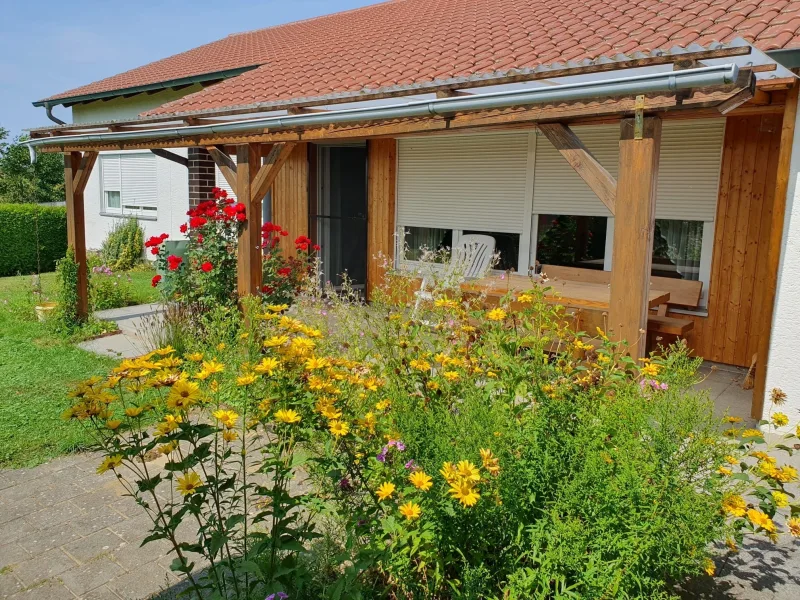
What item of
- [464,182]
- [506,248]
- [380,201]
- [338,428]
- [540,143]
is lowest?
[338,428]

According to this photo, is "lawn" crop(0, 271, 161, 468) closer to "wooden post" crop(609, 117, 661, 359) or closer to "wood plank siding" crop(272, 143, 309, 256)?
"wooden post" crop(609, 117, 661, 359)

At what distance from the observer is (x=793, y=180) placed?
4.67m

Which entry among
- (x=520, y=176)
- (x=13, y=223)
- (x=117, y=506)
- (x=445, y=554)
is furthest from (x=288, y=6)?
(x=445, y=554)

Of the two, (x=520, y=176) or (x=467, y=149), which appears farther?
(x=467, y=149)

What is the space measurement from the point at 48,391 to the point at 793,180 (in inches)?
249

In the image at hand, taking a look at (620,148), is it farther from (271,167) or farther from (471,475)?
(271,167)

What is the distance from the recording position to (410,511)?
2.03m

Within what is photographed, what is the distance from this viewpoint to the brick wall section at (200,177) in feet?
36.1

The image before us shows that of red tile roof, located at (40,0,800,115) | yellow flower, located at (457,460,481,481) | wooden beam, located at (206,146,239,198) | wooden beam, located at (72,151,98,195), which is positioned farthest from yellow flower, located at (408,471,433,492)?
wooden beam, located at (72,151,98,195)

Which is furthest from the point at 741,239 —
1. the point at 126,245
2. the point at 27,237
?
the point at 27,237

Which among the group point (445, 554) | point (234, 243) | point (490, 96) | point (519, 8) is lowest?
point (445, 554)

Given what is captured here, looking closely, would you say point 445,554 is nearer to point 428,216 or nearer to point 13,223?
point 428,216

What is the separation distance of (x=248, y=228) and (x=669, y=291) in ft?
14.4

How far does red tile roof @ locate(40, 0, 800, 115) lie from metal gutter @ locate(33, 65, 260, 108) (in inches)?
5.7
